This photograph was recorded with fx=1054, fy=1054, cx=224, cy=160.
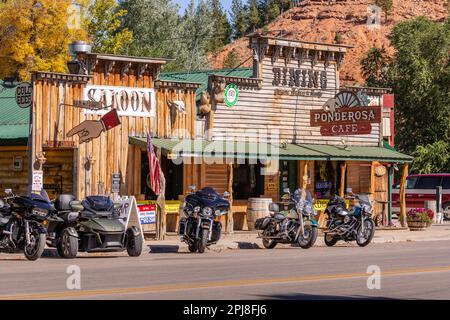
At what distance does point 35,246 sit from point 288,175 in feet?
52.7

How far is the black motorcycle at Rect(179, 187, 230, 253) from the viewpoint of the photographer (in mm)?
24672

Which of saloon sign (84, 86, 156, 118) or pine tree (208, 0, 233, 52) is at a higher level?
pine tree (208, 0, 233, 52)

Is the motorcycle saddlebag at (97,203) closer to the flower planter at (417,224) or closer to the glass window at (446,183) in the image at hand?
the flower planter at (417,224)

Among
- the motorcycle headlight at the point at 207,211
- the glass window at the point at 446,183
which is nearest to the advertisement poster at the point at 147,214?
the motorcycle headlight at the point at 207,211

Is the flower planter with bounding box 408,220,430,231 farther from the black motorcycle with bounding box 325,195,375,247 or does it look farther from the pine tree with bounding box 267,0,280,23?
the pine tree with bounding box 267,0,280,23

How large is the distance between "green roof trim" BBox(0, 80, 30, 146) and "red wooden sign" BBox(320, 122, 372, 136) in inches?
383

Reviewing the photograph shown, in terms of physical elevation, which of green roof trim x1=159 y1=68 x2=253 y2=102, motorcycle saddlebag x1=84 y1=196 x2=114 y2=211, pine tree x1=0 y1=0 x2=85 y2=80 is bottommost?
motorcycle saddlebag x1=84 y1=196 x2=114 y2=211

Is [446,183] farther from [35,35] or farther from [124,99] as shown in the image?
[35,35]

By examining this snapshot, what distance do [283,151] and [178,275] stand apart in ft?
53.3

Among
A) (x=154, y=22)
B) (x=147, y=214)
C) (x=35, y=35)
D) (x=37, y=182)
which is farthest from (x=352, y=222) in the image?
(x=154, y=22)

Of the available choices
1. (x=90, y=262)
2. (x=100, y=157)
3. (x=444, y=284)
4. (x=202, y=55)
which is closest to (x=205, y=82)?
(x=100, y=157)

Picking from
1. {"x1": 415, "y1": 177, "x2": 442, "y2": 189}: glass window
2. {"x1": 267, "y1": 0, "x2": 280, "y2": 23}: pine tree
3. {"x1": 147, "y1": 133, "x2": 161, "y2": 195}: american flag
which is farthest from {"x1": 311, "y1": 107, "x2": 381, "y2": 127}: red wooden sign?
{"x1": 267, "y1": 0, "x2": 280, "y2": 23}: pine tree

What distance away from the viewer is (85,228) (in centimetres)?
2203
